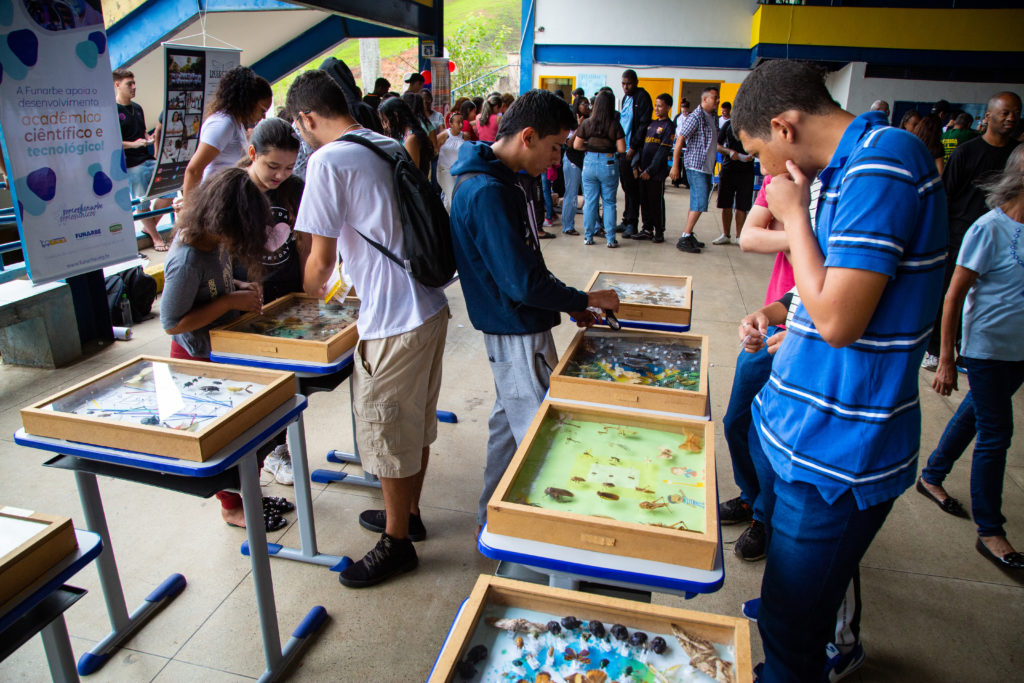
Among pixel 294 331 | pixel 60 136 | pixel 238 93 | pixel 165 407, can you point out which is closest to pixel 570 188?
pixel 238 93

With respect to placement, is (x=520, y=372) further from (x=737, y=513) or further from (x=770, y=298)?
(x=737, y=513)

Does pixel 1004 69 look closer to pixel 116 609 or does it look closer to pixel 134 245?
pixel 134 245

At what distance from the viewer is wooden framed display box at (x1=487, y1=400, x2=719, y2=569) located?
55.2 inches

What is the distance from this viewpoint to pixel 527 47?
16.1 m

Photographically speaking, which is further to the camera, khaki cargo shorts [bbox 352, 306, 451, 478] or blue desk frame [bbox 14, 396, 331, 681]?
khaki cargo shorts [bbox 352, 306, 451, 478]

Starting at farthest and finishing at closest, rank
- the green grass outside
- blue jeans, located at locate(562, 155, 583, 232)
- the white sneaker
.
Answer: the green grass outside, blue jeans, located at locate(562, 155, 583, 232), the white sneaker

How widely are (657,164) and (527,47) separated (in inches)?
382

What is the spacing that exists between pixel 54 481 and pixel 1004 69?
Answer: 17.0m

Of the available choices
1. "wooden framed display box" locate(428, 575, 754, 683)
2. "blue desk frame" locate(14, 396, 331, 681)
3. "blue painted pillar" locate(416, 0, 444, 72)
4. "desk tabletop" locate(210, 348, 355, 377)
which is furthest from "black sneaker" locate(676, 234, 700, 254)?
"wooden framed display box" locate(428, 575, 754, 683)

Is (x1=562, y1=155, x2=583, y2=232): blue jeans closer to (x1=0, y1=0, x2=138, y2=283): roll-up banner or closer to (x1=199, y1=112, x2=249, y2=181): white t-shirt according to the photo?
(x1=199, y1=112, x2=249, y2=181): white t-shirt

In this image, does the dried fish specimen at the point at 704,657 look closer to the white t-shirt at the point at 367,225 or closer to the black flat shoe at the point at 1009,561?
the white t-shirt at the point at 367,225

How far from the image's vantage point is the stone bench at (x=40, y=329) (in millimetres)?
4289

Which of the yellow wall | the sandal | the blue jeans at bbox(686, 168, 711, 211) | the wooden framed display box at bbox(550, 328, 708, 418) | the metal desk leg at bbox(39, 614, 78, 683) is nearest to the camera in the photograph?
the metal desk leg at bbox(39, 614, 78, 683)

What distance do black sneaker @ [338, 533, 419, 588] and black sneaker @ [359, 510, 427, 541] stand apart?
0.58 ft
